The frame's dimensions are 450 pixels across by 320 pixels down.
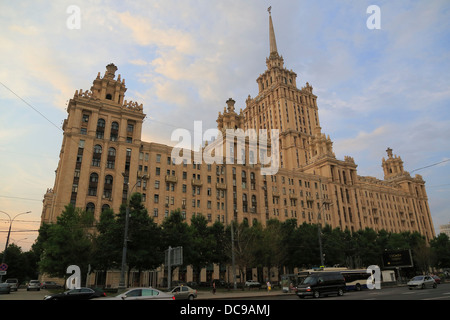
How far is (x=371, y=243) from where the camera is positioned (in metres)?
68.8

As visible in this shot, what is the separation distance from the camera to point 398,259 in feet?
164

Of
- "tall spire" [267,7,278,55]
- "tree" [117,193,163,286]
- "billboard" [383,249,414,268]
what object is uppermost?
"tall spire" [267,7,278,55]

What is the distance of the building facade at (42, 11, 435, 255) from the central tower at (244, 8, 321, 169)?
0.46 m

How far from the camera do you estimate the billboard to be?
48688 mm

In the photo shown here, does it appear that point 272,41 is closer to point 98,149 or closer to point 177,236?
point 98,149

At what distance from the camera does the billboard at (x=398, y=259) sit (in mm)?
48688

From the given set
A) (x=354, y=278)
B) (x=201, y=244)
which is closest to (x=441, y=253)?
(x=354, y=278)

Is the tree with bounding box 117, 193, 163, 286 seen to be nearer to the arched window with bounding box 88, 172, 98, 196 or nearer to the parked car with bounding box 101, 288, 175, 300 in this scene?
the parked car with bounding box 101, 288, 175, 300

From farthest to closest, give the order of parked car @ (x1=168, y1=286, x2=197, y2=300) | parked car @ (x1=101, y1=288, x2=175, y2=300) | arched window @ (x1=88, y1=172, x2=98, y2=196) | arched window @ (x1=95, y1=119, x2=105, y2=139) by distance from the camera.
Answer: arched window @ (x1=95, y1=119, x2=105, y2=139) < arched window @ (x1=88, y1=172, x2=98, y2=196) < parked car @ (x1=168, y1=286, x2=197, y2=300) < parked car @ (x1=101, y1=288, x2=175, y2=300)

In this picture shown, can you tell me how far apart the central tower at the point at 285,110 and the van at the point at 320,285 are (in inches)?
3420

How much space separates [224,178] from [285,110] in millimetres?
59451

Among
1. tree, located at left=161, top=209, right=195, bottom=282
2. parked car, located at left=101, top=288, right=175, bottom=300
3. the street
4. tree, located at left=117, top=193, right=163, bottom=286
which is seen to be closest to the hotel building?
tree, located at left=117, top=193, right=163, bottom=286

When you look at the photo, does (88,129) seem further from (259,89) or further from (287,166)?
(259,89)
